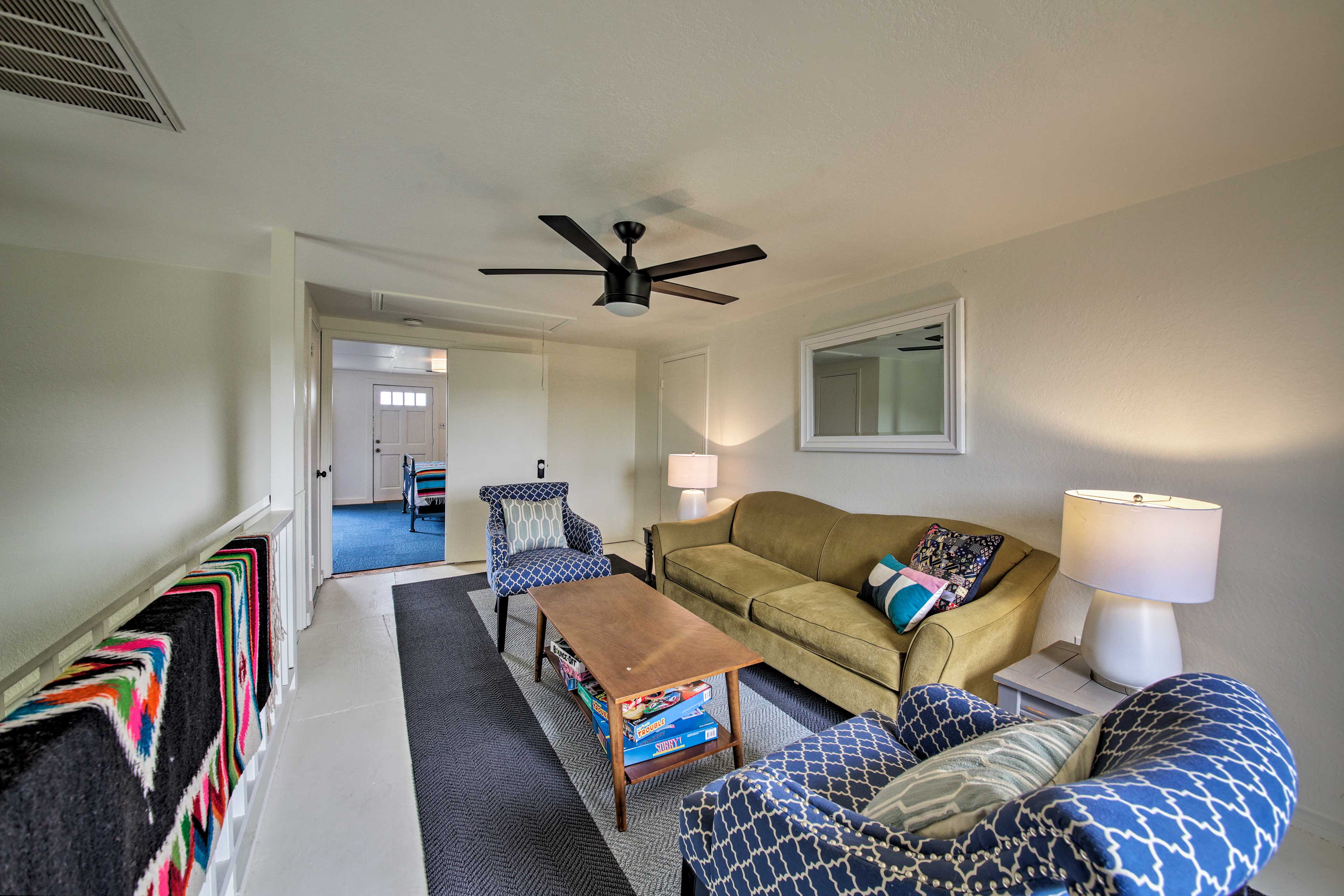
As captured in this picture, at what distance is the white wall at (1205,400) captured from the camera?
1.64 metres

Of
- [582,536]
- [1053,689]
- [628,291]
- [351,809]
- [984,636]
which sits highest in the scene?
[628,291]

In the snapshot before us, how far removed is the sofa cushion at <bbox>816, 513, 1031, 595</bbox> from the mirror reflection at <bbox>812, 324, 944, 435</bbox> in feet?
1.65

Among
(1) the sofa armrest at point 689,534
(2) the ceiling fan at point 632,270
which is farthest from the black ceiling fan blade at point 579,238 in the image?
(1) the sofa armrest at point 689,534


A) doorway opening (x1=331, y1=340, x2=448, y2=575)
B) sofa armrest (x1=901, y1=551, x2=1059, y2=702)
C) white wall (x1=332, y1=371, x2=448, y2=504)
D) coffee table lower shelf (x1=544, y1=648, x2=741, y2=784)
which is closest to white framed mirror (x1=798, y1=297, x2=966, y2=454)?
sofa armrest (x1=901, y1=551, x2=1059, y2=702)

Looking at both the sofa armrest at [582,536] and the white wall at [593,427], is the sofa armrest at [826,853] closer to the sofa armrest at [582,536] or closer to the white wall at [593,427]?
the sofa armrest at [582,536]

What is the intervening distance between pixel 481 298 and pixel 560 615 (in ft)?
7.95

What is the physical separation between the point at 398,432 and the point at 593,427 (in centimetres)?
474

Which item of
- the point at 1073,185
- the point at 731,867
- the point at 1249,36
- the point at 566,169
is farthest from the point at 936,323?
the point at 731,867

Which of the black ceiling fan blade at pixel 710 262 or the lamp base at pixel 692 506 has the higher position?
the black ceiling fan blade at pixel 710 262

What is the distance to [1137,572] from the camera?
158 cm

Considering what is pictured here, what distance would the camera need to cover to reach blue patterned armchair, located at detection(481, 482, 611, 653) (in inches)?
115

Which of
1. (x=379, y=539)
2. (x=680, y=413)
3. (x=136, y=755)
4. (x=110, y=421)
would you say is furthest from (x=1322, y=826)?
(x=379, y=539)

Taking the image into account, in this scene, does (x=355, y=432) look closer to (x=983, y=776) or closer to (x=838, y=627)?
(x=838, y=627)

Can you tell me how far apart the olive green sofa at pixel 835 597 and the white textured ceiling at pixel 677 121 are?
157 centimetres
